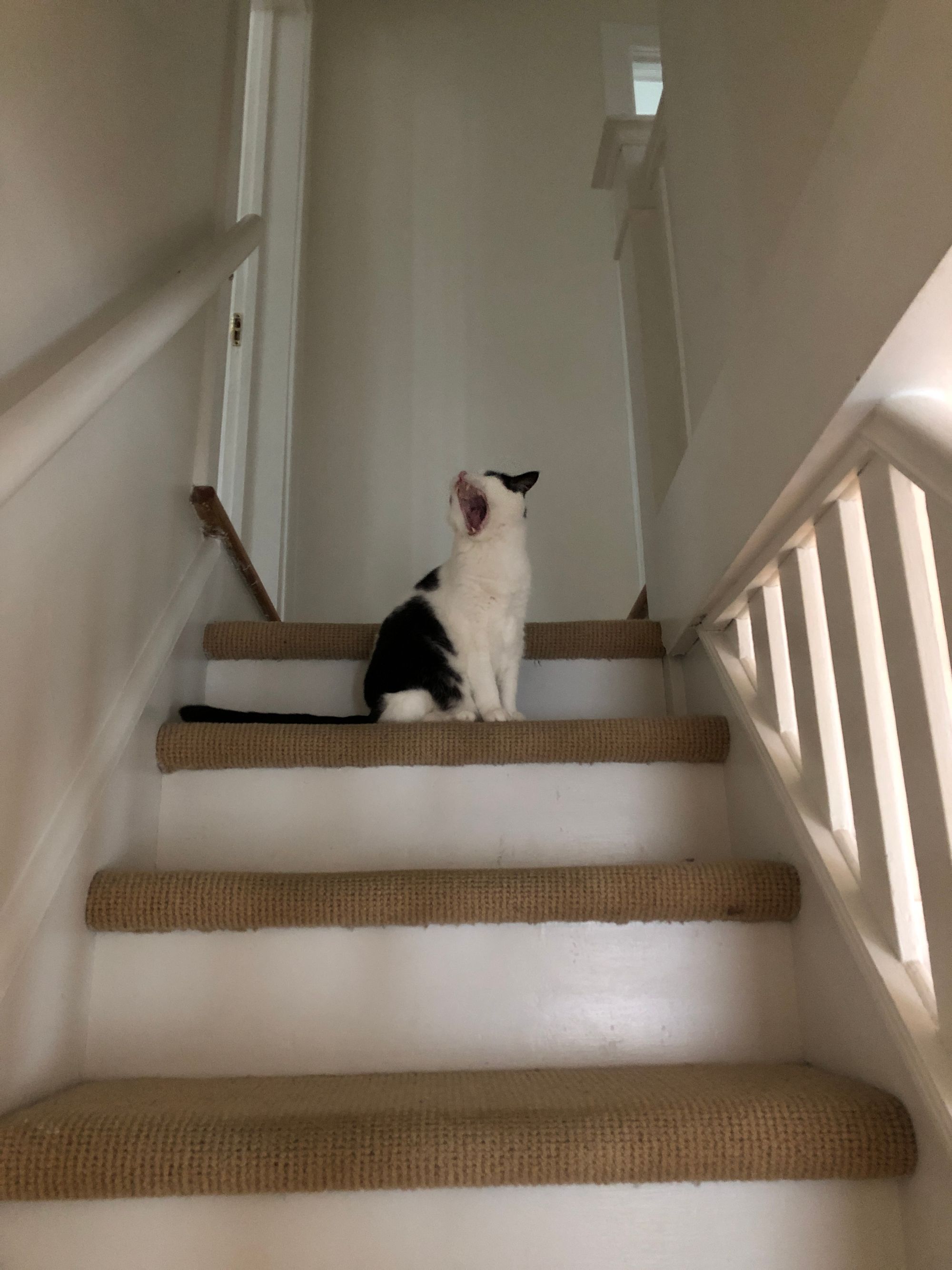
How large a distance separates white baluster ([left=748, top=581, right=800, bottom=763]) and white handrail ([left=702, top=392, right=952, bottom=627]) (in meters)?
0.04

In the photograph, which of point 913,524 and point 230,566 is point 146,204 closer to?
point 230,566

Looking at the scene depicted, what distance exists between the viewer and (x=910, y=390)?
2.82 ft

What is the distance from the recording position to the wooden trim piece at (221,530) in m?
1.66

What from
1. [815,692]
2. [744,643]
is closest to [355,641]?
[744,643]

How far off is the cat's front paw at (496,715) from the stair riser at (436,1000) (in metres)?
0.59

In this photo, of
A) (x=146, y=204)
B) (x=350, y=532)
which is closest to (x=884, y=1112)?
(x=146, y=204)

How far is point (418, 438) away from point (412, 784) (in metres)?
2.02

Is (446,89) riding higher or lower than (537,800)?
higher

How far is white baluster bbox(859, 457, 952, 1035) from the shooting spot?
0.81m

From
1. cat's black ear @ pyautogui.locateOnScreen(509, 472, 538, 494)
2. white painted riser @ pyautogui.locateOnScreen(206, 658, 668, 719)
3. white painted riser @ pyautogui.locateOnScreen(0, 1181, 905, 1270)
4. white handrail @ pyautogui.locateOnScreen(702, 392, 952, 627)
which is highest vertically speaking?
cat's black ear @ pyautogui.locateOnScreen(509, 472, 538, 494)

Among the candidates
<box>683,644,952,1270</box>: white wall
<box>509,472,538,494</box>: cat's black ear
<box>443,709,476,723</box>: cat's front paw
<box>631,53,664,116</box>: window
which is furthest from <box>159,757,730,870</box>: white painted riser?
<box>631,53,664,116</box>: window

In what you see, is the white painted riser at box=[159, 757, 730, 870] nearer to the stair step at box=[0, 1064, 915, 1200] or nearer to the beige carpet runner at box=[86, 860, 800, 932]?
the beige carpet runner at box=[86, 860, 800, 932]

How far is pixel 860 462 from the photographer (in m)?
0.95

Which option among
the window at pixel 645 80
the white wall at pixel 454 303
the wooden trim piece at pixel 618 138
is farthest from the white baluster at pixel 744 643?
the window at pixel 645 80
